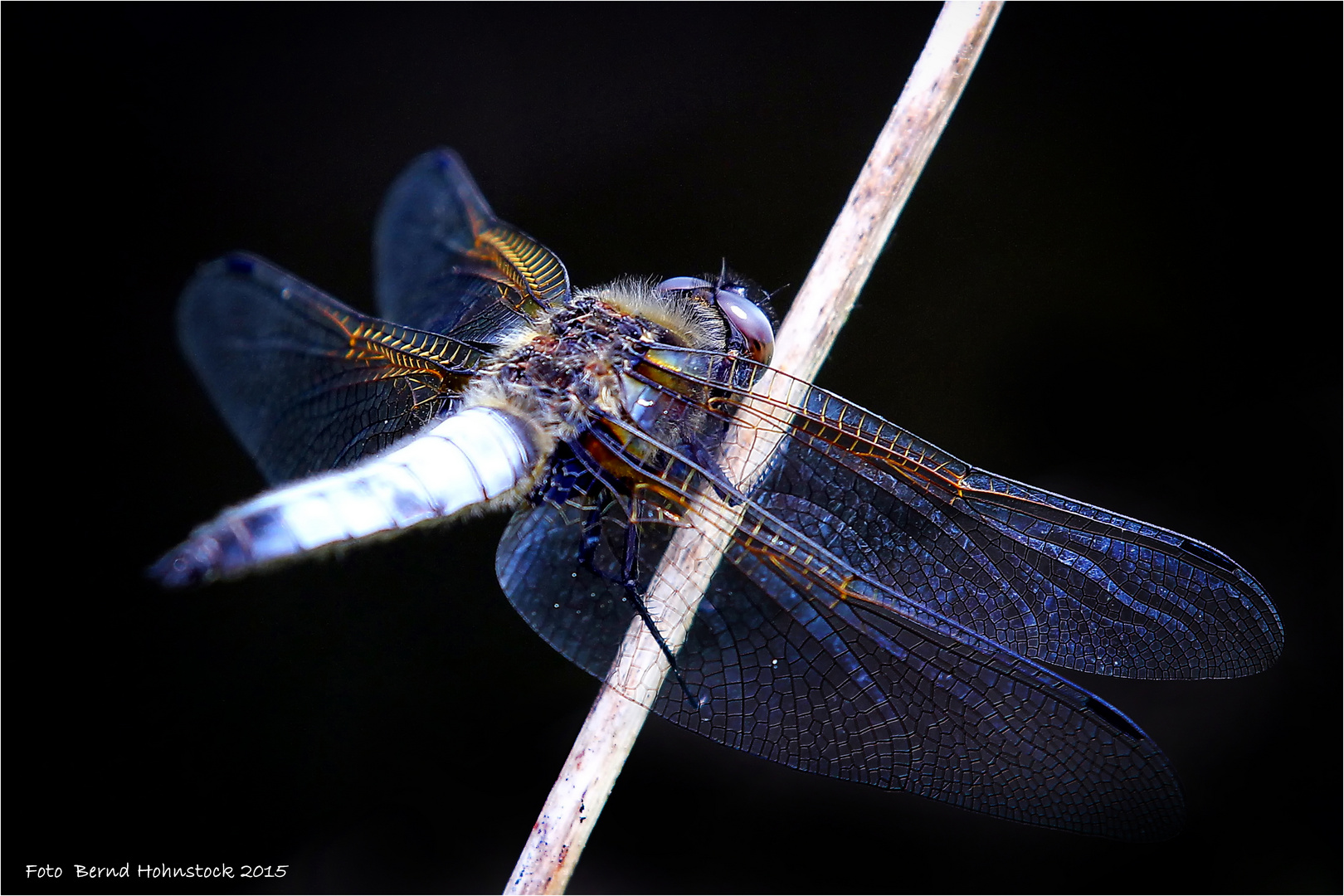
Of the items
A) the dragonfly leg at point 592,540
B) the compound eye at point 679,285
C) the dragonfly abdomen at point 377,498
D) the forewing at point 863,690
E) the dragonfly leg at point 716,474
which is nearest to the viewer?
the dragonfly abdomen at point 377,498

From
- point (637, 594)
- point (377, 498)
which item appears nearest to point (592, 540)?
point (637, 594)

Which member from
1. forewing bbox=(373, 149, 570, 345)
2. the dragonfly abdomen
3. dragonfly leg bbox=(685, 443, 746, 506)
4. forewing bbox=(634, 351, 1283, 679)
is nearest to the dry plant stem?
dragonfly leg bbox=(685, 443, 746, 506)

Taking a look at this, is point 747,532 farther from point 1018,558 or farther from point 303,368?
point 303,368

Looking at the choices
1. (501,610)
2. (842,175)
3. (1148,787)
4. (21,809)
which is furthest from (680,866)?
(842,175)

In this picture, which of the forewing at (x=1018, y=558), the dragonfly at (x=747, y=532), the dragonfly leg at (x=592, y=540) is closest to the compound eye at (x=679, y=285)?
the dragonfly at (x=747, y=532)

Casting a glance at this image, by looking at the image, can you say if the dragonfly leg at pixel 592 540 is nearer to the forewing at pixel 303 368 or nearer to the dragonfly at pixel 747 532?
the dragonfly at pixel 747 532

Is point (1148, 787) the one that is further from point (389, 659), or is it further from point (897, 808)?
point (389, 659)

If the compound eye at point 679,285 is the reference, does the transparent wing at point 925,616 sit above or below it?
below

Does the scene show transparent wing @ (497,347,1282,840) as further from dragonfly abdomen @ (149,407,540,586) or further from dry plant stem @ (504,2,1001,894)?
dragonfly abdomen @ (149,407,540,586)

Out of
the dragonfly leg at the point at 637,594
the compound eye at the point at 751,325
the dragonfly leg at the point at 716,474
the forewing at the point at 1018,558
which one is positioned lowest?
the dragonfly leg at the point at 637,594
